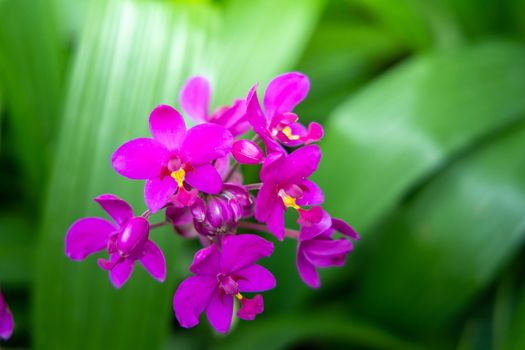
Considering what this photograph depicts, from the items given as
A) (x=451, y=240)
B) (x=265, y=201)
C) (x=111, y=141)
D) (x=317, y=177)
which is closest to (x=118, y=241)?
(x=265, y=201)

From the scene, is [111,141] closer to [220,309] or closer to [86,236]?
[86,236]

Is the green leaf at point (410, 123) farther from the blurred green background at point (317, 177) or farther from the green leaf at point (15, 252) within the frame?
the green leaf at point (15, 252)

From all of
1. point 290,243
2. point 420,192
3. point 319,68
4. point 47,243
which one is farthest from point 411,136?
point 47,243

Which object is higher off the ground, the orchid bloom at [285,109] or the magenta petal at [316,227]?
the orchid bloom at [285,109]

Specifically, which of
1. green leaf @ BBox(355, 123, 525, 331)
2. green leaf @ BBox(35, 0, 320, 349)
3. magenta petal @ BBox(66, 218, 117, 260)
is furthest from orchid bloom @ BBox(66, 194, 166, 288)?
green leaf @ BBox(355, 123, 525, 331)

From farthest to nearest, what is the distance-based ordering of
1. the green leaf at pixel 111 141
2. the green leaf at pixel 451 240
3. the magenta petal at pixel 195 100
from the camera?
the green leaf at pixel 451 240 < the green leaf at pixel 111 141 < the magenta petal at pixel 195 100

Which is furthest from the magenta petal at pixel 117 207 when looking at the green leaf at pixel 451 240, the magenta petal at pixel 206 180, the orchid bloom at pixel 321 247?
the green leaf at pixel 451 240

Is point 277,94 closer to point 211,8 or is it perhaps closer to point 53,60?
point 211,8

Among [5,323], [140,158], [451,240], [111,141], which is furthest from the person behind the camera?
[451,240]
